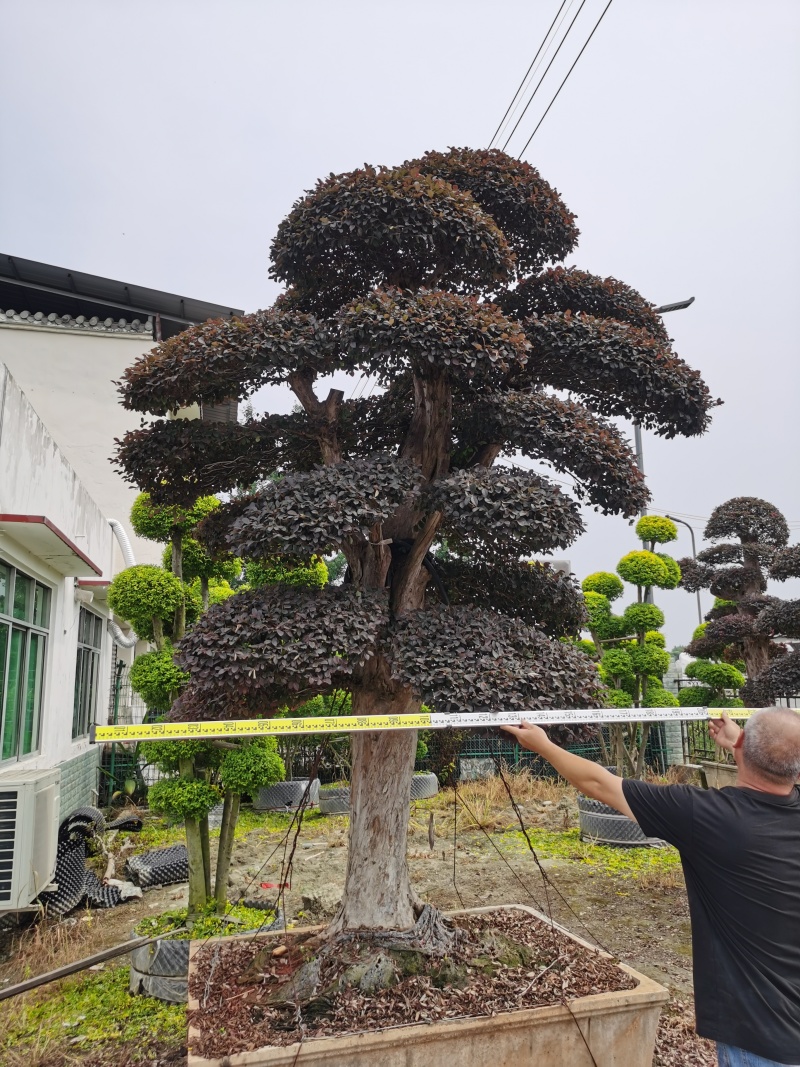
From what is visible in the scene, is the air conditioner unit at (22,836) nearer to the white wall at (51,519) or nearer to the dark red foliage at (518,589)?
the white wall at (51,519)

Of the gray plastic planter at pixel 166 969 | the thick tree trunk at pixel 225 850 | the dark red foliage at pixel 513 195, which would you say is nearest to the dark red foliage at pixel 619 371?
the dark red foliage at pixel 513 195

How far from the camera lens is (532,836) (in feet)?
28.4

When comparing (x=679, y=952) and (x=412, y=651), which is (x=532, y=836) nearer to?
(x=679, y=952)

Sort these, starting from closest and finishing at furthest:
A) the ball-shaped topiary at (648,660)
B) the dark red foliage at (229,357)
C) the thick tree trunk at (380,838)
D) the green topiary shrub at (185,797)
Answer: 1. the dark red foliage at (229,357)
2. the thick tree trunk at (380,838)
3. the green topiary shrub at (185,797)
4. the ball-shaped topiary at (648,660)

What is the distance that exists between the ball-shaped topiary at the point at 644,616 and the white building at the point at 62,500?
6370 mm

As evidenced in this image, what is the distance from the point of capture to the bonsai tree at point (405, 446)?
3.08m

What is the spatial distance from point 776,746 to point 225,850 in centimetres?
377

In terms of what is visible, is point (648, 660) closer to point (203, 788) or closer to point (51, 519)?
point (203, 788)

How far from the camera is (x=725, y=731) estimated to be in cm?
243

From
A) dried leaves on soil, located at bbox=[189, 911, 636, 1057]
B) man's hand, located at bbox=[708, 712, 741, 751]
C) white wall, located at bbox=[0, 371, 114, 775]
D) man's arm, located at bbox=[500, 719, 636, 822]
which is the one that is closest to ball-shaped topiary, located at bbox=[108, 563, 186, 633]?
white wall, located at bbox=[0, 371, 114, 775]

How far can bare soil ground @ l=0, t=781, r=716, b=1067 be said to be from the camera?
157 inches

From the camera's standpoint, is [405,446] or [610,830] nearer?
[405,446]

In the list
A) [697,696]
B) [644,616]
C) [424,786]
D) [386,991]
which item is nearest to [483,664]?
[386,991]

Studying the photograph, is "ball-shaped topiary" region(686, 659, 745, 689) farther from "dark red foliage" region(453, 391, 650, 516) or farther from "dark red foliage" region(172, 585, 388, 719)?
"dark red foliage" region(172, 585, 388, 719)
